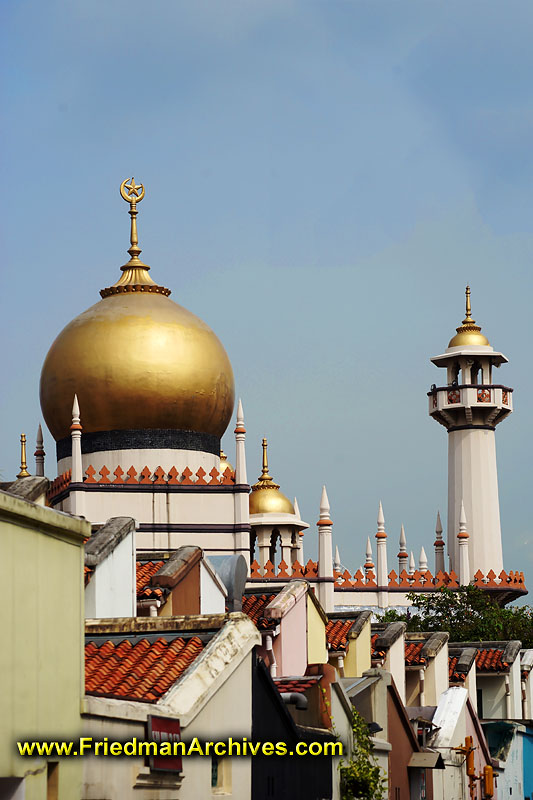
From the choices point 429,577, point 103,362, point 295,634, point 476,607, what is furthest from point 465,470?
point 295,634

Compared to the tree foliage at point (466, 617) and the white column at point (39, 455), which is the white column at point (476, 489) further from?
the white column at point (39, 455)

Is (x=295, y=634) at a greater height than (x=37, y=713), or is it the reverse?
(x=295, y=634)

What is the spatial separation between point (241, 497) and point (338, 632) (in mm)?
14378

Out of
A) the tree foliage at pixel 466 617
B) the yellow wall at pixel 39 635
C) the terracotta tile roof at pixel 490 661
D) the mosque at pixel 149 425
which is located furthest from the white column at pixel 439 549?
the yellow wall at pixel 39 635

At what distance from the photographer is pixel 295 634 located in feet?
68.7

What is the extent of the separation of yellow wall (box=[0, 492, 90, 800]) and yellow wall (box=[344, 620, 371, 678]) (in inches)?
475

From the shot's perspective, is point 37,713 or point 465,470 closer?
point 37,713

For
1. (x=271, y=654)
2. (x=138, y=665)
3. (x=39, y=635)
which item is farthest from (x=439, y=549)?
(x=39, y=635)

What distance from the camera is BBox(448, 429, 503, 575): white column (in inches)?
2224

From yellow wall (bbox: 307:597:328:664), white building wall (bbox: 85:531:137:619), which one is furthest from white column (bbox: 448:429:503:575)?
white building wall (bbox: 85:531:137:619)

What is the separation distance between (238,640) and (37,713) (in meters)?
3.52

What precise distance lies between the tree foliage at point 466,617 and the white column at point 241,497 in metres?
6.30

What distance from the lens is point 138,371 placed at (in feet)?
127

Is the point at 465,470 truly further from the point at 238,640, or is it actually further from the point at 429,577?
the point at 238,640
